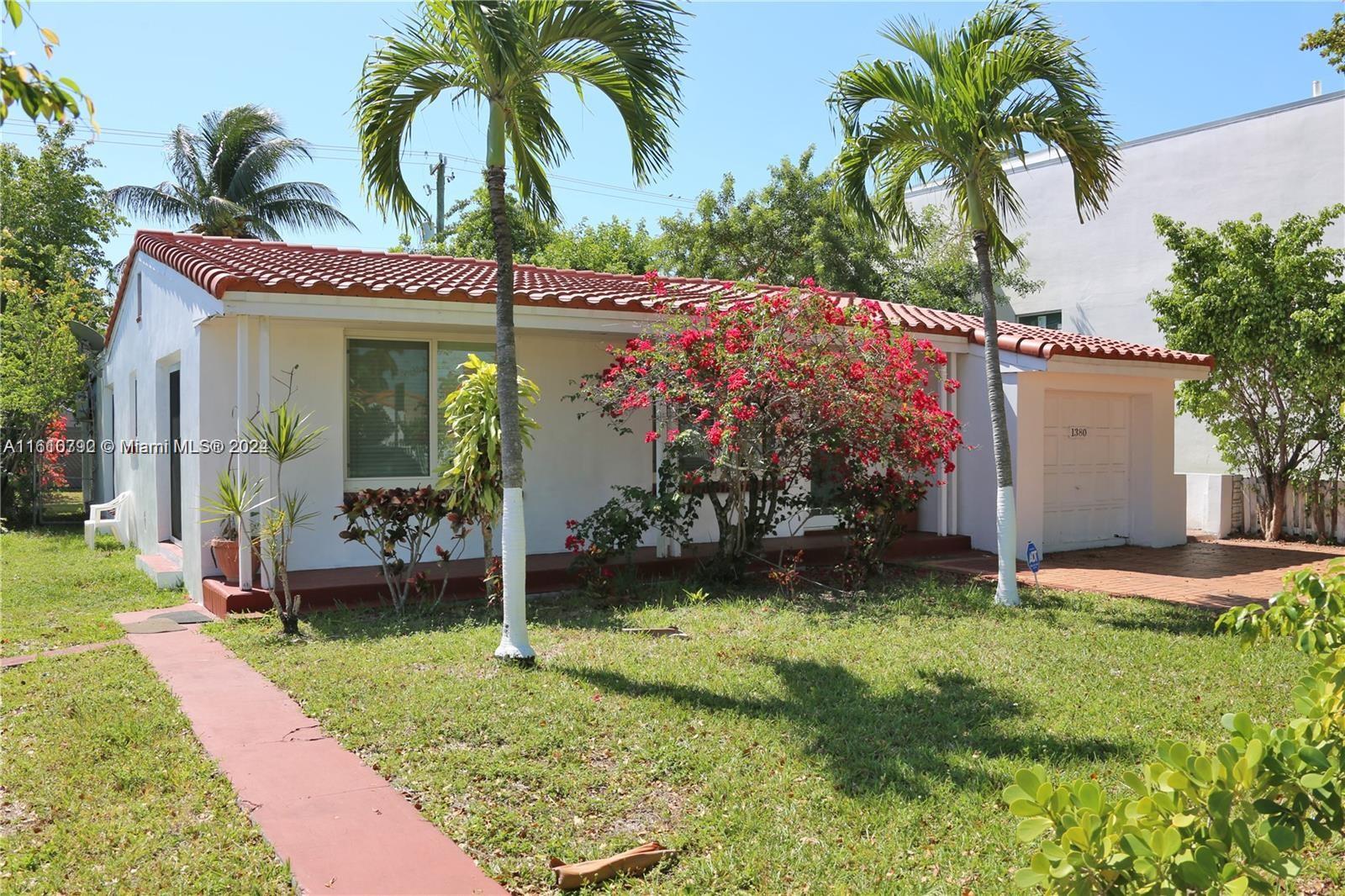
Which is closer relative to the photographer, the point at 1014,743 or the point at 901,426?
the point at 1014,743

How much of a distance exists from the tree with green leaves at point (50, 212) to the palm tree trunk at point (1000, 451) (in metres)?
21.9

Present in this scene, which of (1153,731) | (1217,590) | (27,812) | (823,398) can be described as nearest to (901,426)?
(823,398)

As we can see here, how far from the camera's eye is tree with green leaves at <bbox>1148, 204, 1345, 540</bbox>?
46.2 feet

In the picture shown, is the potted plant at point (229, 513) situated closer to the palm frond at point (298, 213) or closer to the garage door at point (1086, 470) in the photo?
the garage door at point (1086, 470)

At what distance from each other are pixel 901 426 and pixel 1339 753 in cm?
766

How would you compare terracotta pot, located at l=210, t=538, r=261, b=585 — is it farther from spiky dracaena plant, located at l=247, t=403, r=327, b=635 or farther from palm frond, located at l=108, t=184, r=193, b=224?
palm frond, located at l=108, t=184, r=193, b=224

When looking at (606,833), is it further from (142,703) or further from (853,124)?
(853,124)

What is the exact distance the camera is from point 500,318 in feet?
23.0

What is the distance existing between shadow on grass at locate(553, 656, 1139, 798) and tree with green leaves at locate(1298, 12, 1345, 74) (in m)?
7.76

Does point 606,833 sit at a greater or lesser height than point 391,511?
lesser

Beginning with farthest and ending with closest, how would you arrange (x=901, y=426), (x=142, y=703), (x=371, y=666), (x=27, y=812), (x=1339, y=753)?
1. (x=901, y=426)
2. (x=371, y=666)
3. (x=142, y=703)
4. (x=27, y=812)
5. (x=1339, y=753)

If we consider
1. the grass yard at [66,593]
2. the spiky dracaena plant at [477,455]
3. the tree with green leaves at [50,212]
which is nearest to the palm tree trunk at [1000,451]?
the spiky dracaena plant at [477,455]

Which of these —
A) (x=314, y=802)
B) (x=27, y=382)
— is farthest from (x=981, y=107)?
(x=27, y=382)

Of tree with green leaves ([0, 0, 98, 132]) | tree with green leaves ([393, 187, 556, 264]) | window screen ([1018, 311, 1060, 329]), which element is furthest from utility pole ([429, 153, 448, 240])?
tree with green leaves ([0, 0, 98, 132])
